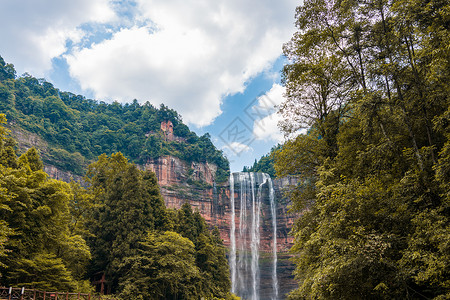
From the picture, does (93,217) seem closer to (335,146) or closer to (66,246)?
(66,246)

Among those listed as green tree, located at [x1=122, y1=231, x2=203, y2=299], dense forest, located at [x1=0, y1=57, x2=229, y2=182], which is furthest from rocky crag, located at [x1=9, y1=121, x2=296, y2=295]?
green tree, located at [x1=122, y1=231, x2=203, y2=299]

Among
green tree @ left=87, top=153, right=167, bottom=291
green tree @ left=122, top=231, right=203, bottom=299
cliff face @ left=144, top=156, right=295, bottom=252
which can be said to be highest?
cliff face @ left=144, top=156, right=295, bottom=252

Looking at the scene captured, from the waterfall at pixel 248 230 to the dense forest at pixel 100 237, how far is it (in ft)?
85.4

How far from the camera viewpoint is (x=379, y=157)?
8969 millimetres

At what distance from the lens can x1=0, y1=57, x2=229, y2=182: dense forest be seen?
5318 cm

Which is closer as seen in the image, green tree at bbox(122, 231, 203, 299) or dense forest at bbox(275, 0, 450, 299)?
dense forest at bbox(275, 0, 450, 299)

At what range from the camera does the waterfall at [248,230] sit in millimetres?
51094

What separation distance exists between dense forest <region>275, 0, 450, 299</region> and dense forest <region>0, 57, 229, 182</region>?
49.7 metres

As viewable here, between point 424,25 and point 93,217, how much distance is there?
69.9 feet

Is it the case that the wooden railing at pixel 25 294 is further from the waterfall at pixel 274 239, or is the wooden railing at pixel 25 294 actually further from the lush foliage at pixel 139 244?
the waterfall at pixel 274 239

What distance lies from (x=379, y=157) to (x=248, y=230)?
4913 centimetres

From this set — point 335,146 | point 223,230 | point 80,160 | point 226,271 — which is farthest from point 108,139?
point 335,146

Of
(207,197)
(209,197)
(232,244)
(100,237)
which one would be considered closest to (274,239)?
(232,244)

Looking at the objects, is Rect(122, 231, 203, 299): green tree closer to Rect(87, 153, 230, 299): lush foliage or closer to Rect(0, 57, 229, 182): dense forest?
Rect(87, 153, 230, 299): lush foliage
